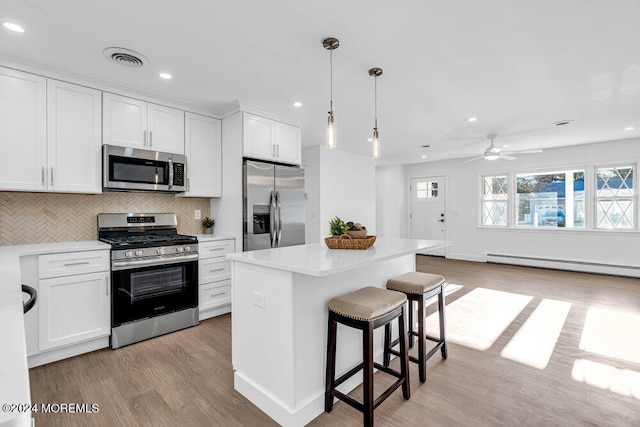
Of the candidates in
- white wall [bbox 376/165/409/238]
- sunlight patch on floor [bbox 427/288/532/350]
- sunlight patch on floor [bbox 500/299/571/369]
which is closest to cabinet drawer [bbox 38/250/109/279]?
sunlight patch on floor [bbox 427/288/532/350]

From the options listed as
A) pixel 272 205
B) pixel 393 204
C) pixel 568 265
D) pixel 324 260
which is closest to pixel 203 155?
pixel 272 205

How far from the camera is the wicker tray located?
88.2 inches

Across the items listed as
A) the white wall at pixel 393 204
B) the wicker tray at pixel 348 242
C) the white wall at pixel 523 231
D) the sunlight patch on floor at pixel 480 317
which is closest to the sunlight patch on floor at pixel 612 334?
the sunlight patch on floor at pixel 480 317

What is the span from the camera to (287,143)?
13.7 feet

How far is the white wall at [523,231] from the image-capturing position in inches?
221

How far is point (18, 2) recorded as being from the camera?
1.85 metres

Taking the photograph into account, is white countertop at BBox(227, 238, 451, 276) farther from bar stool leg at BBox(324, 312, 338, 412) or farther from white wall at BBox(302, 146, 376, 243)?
white wall at BBox(302, 146, 376, 243)

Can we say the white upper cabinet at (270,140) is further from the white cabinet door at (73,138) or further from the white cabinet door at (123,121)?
the white cabinet door at (73,138)

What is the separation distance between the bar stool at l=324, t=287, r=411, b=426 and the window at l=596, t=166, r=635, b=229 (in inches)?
244

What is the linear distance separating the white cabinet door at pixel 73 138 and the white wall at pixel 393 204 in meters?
6.83

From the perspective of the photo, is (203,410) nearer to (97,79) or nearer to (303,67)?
(303,67)

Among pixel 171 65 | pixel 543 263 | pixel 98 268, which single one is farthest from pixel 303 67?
pixel 543 263

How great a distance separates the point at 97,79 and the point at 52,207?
1.32 metres

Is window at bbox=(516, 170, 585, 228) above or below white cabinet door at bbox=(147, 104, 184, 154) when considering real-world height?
below
